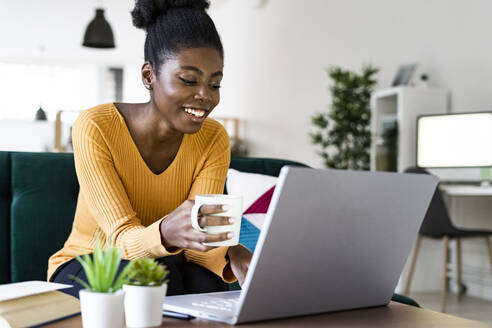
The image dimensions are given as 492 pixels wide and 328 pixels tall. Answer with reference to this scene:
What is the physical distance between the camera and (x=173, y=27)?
133cm

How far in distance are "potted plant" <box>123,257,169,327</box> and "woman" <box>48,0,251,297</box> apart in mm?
299

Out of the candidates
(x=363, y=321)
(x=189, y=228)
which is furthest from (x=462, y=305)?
(x=189, y=228)

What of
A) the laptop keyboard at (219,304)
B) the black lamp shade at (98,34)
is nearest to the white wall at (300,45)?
the black lamp shade at (98,34)

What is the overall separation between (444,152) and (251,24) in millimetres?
4342

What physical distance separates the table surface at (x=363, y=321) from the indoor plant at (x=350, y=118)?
3743 mm

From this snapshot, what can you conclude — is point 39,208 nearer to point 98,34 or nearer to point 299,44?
point 98,34

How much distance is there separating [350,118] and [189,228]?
3.85 meters

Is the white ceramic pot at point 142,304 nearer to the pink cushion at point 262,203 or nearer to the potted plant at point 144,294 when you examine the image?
the potted plant at point 144,294

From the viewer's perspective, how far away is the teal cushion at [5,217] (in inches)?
61.7

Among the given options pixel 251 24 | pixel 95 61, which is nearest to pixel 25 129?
pixel 95 61

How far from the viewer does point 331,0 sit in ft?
18.9

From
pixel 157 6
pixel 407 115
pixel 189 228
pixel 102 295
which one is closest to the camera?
pixel 102 295

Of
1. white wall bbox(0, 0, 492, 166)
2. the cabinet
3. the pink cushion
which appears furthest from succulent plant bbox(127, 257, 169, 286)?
the cabinet

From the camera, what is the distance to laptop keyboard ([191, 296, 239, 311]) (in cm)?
87
